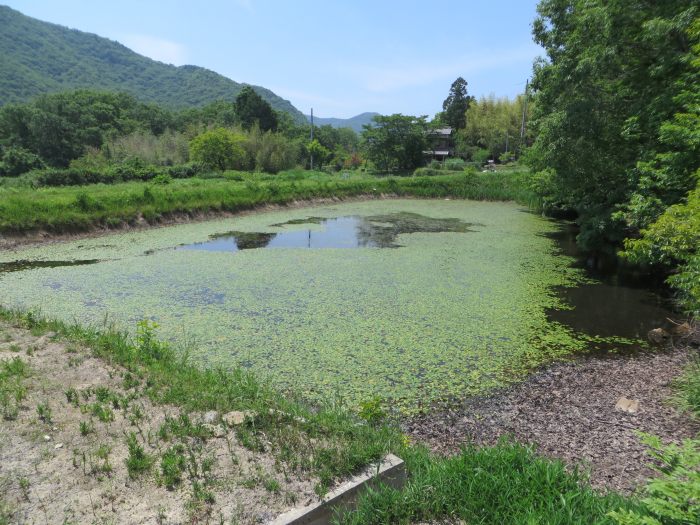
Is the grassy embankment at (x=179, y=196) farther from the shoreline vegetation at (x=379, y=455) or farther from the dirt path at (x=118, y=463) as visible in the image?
the dirt path at (x=118, y=463)

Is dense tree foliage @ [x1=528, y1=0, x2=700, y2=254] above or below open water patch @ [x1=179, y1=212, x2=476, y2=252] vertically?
above

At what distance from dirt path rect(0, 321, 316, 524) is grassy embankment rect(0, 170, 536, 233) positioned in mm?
8561

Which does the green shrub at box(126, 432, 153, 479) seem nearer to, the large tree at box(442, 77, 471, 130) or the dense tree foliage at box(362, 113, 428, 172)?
the dense tree foliage at box(362, 113, 428, 172)

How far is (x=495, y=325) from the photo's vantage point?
5.30 m

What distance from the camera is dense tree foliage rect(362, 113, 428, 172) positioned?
30234 millimetres

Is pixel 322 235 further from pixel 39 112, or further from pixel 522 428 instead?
pixel 39 112

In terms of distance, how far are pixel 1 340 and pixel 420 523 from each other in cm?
399

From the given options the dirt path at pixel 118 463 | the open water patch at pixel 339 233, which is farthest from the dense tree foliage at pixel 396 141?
the dirt path at pixel 118 463

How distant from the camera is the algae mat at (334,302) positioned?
13.5 feet

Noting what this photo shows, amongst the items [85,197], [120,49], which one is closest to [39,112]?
[85,197]

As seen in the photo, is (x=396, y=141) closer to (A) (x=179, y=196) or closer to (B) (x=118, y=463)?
(A) (x=179, y=196)

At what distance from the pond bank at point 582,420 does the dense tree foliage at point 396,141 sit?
27.7 m

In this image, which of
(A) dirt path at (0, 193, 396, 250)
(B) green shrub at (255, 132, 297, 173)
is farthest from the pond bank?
(B) green shrub at (255, 132, 297, 173)

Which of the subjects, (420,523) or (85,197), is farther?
(85,197)
